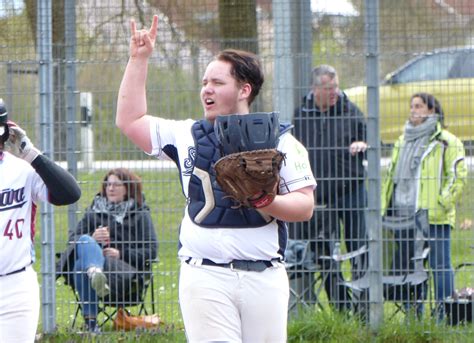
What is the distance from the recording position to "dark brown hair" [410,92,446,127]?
752 cm

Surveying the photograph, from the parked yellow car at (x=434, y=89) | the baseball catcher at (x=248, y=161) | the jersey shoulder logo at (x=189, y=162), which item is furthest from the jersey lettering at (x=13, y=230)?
the parked yellow car at (x=434, y=89)

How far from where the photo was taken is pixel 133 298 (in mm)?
7695

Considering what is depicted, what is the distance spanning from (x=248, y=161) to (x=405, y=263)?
3.98m

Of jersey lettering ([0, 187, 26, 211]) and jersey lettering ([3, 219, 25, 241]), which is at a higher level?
jersey lettering ([0, 187, 26, 211])

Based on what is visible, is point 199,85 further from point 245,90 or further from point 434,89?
point 245,90

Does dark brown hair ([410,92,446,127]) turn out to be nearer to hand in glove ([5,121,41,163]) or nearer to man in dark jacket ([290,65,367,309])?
man in dark jacket ([290,65,367,309])

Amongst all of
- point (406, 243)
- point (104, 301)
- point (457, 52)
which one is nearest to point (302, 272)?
point (406, 243)

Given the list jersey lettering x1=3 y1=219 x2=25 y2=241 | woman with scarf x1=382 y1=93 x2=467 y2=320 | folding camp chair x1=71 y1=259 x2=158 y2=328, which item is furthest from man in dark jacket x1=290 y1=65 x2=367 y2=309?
jersey lettering x1=3 y1=219 x2=25 y2=241

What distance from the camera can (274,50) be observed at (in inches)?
302

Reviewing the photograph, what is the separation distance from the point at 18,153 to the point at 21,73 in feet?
10.1

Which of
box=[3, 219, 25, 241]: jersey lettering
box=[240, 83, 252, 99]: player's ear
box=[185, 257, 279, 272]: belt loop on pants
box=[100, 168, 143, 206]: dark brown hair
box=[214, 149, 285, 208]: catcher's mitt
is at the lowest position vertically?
box=[185, 257, 279, 272]: belt loop on pants

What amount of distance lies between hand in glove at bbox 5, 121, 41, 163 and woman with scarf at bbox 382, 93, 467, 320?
3614mm

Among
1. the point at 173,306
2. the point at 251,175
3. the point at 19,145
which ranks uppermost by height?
the point at 19,145

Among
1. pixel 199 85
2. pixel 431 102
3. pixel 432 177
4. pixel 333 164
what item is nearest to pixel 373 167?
pixel 333 164
